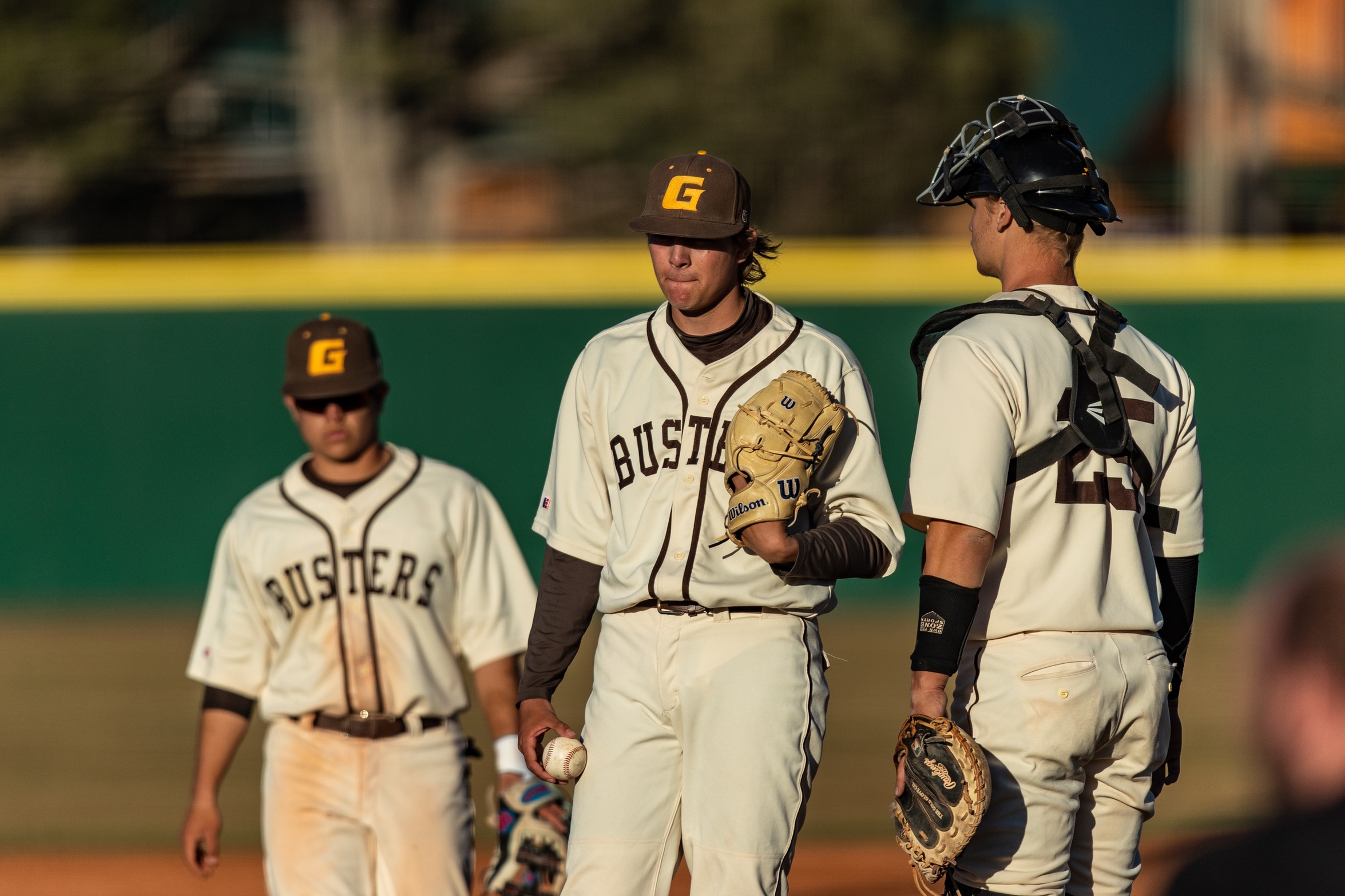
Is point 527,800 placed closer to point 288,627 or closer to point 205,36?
point 288,627

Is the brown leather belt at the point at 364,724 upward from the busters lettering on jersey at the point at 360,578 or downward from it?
downward

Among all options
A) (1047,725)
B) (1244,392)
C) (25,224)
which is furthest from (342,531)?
(25,224)

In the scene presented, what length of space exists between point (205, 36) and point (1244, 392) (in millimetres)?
14982

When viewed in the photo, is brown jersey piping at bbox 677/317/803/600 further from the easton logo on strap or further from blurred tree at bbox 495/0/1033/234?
blurred tree at bbox 495/0/1033/234

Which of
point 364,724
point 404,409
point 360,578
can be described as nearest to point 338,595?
point 360,578

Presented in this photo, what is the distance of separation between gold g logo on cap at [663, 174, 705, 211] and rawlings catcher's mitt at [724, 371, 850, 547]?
447mm

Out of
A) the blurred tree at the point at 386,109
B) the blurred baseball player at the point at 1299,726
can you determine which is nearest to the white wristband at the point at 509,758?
the blurred baseball player at the point at 1299,726

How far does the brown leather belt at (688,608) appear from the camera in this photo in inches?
127

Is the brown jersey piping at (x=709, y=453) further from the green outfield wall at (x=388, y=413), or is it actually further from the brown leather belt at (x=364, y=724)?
the green outfield wall at (x=388, y=413)

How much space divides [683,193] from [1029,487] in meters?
0.97

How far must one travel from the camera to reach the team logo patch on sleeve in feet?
9.66

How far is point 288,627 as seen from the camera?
160 inches

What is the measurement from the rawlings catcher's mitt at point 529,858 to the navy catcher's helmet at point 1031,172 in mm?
1730

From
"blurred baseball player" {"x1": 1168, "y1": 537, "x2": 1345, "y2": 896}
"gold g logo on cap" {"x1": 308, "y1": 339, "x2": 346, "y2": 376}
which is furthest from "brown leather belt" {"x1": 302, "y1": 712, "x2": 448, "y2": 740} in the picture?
Result: "blurred baseball player" {"x1": 1168, "y1": 537, "x2": 1345, "y2": 896}
